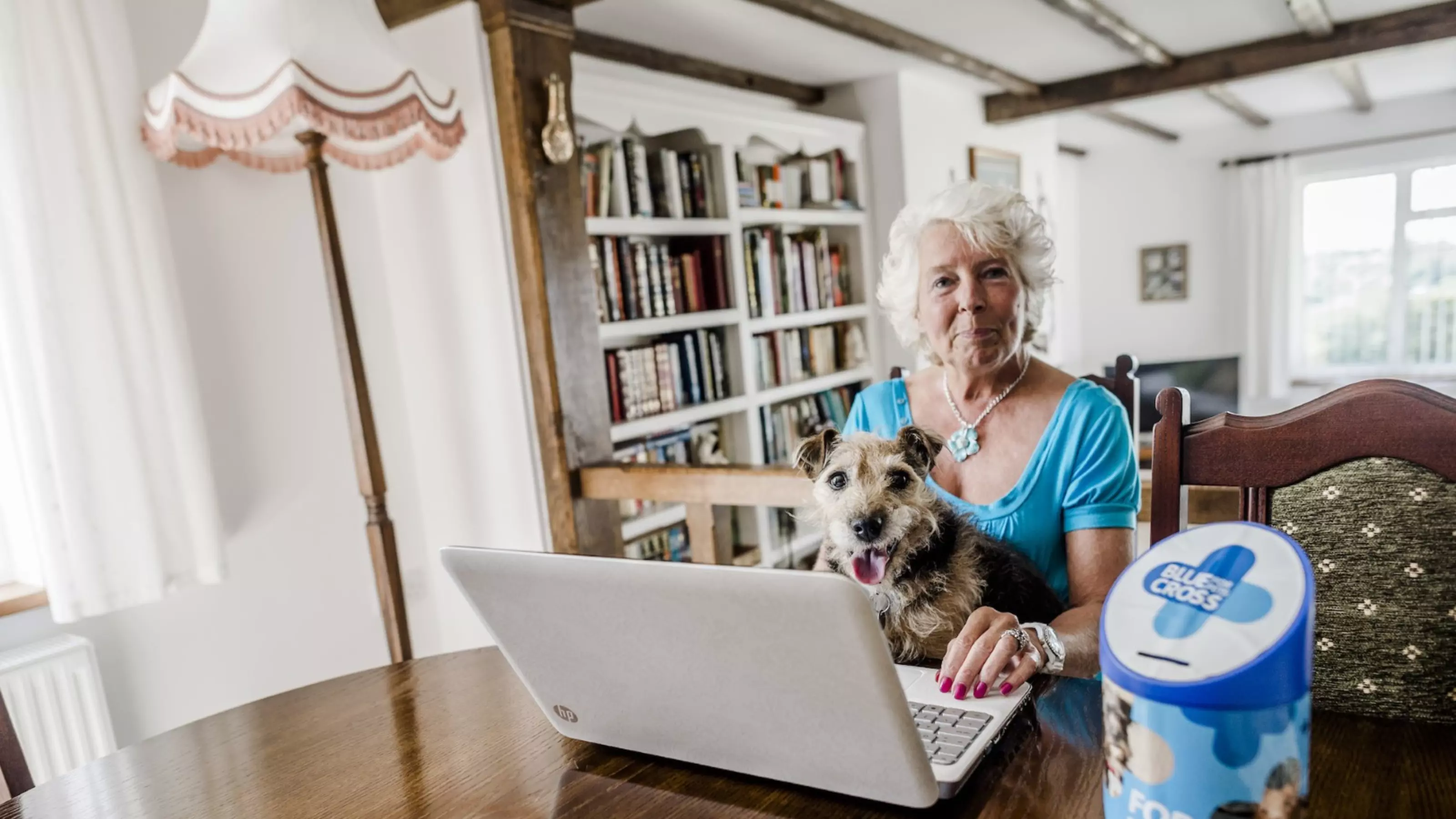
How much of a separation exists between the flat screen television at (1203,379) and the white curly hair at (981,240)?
3.99m

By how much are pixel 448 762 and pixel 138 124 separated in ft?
5.64

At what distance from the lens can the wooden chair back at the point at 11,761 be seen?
1.09 metres

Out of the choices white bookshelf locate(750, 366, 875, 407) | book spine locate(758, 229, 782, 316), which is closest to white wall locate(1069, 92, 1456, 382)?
white bookshelf locate(750, 366, 875, 407)

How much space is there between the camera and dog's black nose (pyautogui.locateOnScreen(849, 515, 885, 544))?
960 mm

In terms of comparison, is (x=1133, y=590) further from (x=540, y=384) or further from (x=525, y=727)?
(x=540, y=384)

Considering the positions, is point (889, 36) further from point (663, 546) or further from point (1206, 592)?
point (1206, 592)

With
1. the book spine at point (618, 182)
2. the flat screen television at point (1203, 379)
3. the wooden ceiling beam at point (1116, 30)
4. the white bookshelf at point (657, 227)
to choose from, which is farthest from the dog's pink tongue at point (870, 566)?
the flat screen television at point (1203, 379)

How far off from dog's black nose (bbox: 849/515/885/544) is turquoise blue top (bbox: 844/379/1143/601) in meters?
0.27

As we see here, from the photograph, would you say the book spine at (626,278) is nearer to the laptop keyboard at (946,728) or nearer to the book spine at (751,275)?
the book spine at (751,275)

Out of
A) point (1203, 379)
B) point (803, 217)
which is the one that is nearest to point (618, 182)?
point (803, 217)

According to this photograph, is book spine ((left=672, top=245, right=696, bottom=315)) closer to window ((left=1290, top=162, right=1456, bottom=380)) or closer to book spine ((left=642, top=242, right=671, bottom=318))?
book spine ((left=642, top=242, right=671, bottom=318))

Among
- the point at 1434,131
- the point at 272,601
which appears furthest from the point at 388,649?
the point at 1434,131

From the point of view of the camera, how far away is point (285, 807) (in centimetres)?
84

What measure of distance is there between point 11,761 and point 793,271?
2.97 m
